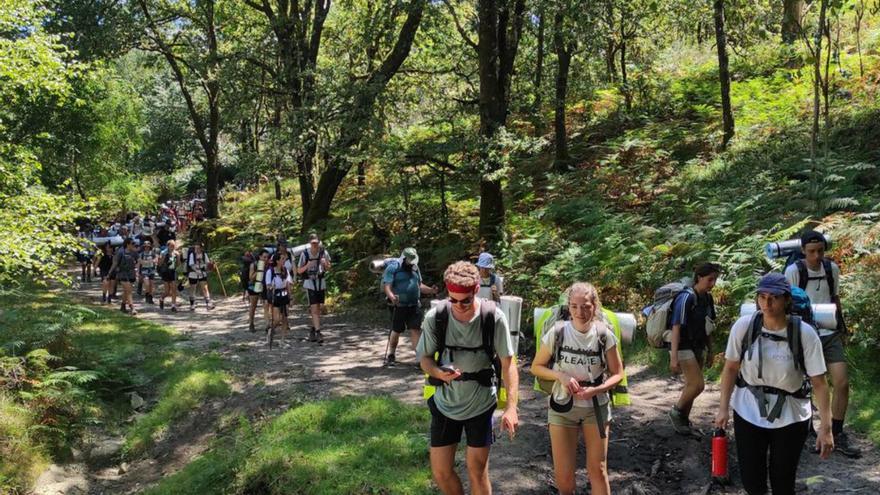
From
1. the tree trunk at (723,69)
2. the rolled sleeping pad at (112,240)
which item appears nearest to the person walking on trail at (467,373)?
the tree trunk at (723,69)

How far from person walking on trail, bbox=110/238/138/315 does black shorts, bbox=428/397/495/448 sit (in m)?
14.0

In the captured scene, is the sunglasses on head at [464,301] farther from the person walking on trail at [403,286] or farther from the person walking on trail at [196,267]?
the person walking on trail at [196,267]

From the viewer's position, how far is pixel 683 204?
42.7 ft

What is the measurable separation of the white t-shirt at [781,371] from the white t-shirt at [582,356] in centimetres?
89

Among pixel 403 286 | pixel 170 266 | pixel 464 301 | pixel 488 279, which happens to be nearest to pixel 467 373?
pixel 464 301

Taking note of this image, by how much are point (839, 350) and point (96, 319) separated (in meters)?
14.9

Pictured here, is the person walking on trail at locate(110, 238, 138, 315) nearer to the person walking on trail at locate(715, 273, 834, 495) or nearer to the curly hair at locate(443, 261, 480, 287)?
the curly hair at locate(443, 261, 480, 287)

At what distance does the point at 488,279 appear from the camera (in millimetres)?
8375

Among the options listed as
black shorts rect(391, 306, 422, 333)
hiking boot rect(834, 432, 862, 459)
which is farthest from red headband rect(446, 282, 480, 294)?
black shorts rect(391, 306, 422, 333)

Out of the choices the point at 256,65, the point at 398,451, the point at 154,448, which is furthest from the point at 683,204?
the point at 256,65

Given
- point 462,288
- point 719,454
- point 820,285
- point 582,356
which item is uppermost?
point 462,288

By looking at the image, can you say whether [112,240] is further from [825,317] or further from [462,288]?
[825,317]

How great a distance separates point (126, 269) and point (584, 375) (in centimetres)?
1485

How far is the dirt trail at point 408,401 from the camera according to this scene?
5836 millimetres
